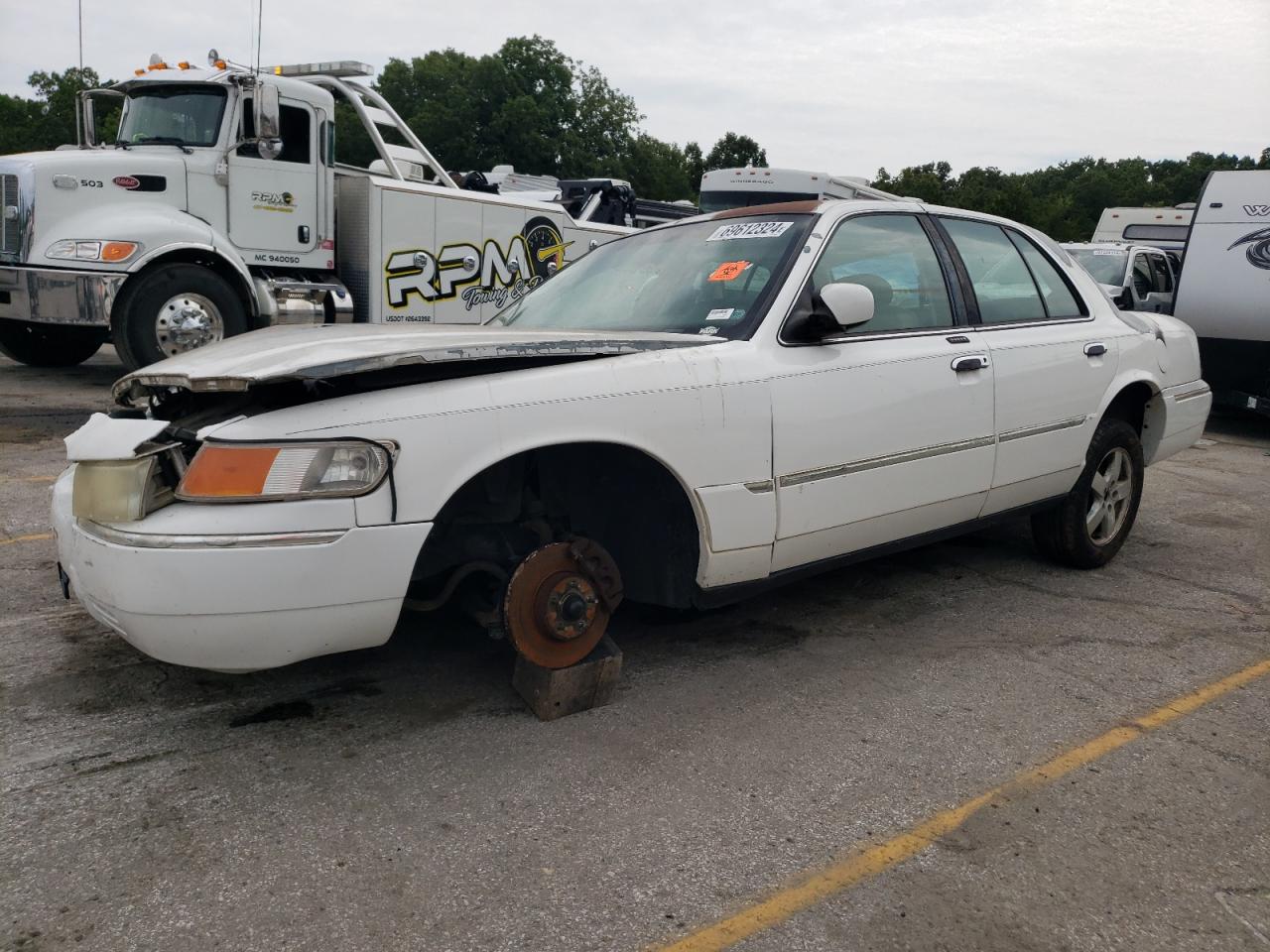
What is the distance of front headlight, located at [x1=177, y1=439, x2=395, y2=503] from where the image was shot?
8.27 feet

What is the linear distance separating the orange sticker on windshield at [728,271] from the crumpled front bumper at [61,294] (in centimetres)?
657

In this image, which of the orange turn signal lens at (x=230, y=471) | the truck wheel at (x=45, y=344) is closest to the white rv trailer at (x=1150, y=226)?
the truck wheel at (x=45, y=344)

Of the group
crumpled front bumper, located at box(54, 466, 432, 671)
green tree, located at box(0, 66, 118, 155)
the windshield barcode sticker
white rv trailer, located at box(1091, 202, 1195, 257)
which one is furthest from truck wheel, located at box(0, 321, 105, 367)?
green tree, located at box(0, 66, 118, 155)

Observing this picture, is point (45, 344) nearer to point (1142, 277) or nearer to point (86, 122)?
point (86, 122)

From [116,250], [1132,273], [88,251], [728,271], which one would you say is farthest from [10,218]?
[1132,273]

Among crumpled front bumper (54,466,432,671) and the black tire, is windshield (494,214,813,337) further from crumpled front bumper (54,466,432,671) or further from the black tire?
the black tire

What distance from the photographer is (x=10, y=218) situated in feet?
27.6

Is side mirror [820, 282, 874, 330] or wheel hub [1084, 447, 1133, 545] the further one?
wheel hub [1084, 447, 1133, 545]

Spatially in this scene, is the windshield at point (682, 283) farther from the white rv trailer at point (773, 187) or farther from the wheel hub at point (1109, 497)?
the white rv trailer at point (773, 187)

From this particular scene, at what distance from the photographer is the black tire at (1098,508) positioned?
15.6 ft

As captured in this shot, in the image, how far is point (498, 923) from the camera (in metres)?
2.20

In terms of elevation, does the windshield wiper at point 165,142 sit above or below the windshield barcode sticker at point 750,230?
above

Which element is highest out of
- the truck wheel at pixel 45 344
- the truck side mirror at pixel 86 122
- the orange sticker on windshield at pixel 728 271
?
the truck side mirror at pixel 86 122

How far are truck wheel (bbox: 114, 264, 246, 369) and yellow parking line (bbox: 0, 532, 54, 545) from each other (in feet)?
12.3
